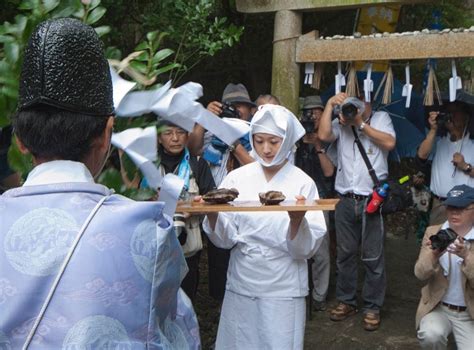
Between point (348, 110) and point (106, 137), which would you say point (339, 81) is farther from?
point (106, 137)

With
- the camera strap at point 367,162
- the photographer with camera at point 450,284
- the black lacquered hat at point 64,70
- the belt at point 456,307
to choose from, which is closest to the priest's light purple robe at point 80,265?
the black lacquered hat at point 64,70

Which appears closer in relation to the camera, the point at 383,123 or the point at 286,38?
the point at 383,123

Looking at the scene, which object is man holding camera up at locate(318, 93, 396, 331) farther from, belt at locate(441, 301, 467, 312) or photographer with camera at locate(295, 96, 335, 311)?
belt at locate(441, 301, 467, 312)

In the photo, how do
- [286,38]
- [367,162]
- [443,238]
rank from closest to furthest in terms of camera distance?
[443,238], [367,162], [286,38]

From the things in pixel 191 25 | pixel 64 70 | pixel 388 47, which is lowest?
pixel 388 47

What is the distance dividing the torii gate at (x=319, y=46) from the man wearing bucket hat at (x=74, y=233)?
4.00m

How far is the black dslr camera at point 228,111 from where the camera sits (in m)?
5.18

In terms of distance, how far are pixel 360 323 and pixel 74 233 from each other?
4.64 m

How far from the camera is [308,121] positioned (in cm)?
603

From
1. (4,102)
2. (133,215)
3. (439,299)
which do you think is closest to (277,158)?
(439,299)

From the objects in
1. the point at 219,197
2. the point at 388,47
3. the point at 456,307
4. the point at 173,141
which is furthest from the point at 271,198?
the point at 388,47

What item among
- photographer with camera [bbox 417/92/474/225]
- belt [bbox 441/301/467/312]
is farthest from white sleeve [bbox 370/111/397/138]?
belt [bbox 441/301/467/312]

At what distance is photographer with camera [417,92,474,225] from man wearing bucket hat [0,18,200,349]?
4.40 meters

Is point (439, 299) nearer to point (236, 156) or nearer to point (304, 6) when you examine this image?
point (236, 156)
